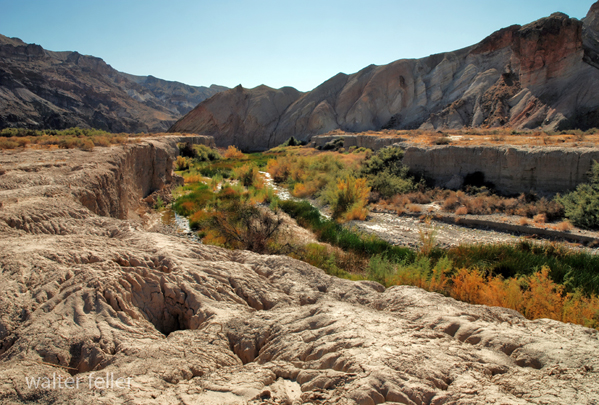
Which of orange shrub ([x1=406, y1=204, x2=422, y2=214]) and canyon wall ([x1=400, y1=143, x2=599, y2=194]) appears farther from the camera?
orange shrub ([x1=406, y1=204, x2=422, y2=214])

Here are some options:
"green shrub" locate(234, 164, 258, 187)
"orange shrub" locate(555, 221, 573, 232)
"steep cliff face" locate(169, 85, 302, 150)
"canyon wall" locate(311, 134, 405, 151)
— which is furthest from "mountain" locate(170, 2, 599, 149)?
"green shrub" locate(234, 164, 258, 187)

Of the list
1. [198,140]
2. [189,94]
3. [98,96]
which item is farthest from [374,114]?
[189,94]

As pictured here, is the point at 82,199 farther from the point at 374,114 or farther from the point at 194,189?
the point at 374,114

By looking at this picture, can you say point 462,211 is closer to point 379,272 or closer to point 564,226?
point 564,226

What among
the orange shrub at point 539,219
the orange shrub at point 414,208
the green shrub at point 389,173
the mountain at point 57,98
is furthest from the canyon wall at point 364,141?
the mountain at point 57,98

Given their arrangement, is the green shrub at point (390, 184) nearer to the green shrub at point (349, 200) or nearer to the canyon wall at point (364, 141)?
the green shrub at point (349, 200)

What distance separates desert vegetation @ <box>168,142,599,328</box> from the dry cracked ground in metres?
2.00

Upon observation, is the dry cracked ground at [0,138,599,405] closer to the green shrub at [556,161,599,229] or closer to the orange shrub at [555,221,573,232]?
the orange shrub at [555,221,573,232]

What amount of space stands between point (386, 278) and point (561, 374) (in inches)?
176

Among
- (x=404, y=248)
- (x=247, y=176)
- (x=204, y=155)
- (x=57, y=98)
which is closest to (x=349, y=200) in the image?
(x=404, y=248)

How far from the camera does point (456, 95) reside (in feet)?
146

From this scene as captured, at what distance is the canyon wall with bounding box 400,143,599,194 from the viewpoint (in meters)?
13.3

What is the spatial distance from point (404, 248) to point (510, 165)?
7.99 metres

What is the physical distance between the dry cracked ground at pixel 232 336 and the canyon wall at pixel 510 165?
1255 cm
